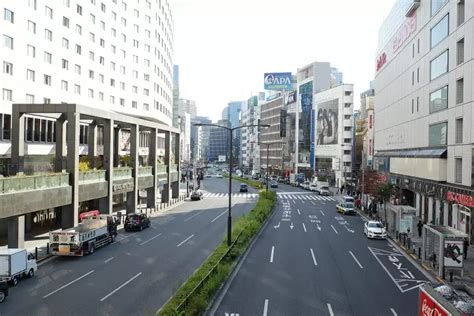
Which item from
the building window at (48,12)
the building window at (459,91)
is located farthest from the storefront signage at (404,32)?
the building window at (48,12)

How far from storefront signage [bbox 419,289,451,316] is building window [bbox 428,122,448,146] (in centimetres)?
3344

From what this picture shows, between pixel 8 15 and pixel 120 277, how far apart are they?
3021 cm

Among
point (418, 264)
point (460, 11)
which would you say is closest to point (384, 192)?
point (460, 11)

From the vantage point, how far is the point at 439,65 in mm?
44719

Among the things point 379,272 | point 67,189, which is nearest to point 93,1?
point 67,189

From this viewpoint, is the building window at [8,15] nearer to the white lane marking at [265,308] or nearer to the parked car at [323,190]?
the white lane marking at [265,308]

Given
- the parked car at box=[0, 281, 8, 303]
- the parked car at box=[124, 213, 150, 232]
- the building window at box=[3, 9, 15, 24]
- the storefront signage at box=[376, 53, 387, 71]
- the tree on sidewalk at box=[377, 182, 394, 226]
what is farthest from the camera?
the storefront signage at box=[376, 53, 387, 71]

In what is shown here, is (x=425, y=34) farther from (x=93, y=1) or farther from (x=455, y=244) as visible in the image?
(x=93, y=1)

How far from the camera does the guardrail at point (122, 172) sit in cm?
4575

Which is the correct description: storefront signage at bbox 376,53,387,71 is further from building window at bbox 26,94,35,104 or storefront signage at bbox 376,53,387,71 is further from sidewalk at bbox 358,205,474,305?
building window at bbox 26,94,35,104

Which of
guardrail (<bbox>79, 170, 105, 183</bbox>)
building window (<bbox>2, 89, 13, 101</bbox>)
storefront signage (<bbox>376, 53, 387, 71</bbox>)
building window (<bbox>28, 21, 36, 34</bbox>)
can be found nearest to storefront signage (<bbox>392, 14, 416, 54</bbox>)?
storefront signage (<bbox>376, 53, 387, 71</bbox>)

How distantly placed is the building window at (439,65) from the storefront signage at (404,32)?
31.6ft

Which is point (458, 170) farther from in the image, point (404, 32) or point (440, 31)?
point (404, 32)

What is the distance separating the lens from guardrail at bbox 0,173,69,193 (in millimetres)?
27875
